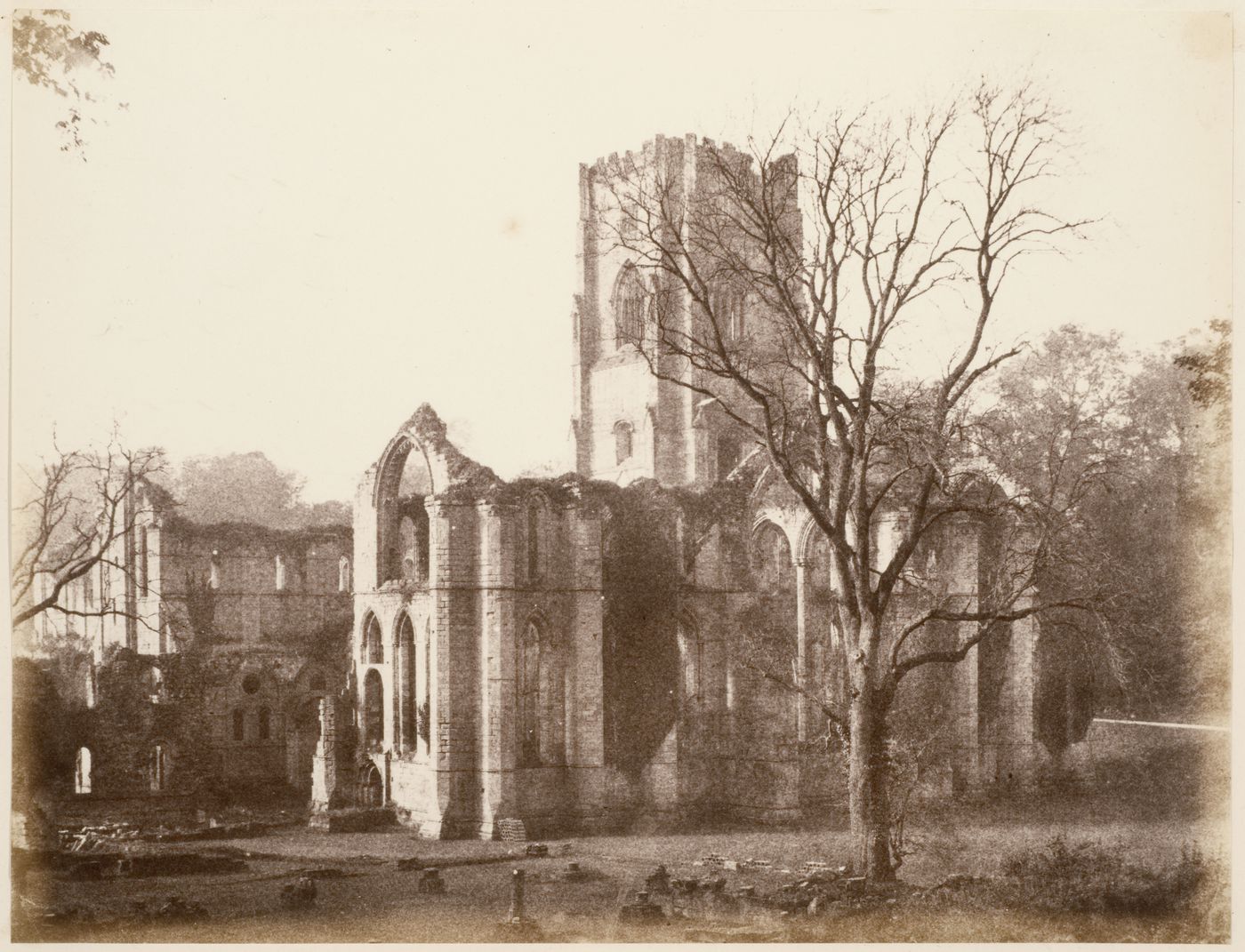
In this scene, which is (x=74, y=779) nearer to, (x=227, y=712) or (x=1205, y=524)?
(x=227, y=712)

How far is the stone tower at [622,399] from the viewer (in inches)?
1485

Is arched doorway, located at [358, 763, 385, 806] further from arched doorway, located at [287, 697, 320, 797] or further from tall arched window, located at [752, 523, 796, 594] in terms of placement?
tall arched window, located at [752, 523, 796, 594]

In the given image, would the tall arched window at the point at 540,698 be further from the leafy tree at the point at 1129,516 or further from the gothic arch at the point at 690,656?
the leafy tree at the point at 1129,516

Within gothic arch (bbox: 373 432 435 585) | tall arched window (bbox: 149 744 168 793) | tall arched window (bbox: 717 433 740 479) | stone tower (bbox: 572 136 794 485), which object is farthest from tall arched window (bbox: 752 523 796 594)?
tall arched window (bbox: 149 744 168 793)

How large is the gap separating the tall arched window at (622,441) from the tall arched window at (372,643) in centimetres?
1454

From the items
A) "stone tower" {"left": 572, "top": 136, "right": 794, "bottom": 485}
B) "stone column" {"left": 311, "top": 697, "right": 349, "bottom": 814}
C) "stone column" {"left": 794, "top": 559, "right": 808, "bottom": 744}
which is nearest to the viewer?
"stone column" {"left": 311, "top": 697, "right": 349, "bottom": 814}

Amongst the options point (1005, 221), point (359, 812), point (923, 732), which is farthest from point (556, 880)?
point (1005, 221)

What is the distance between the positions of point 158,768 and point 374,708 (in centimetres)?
441

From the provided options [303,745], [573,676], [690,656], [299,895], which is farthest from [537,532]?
[299,895]

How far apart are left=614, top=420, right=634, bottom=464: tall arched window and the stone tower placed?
0.08 ft

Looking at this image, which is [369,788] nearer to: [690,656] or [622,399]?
[690,656]

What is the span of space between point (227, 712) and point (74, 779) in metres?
3.52

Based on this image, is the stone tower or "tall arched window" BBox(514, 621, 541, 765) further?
the stone tower

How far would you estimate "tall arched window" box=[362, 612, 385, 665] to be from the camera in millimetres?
26234
